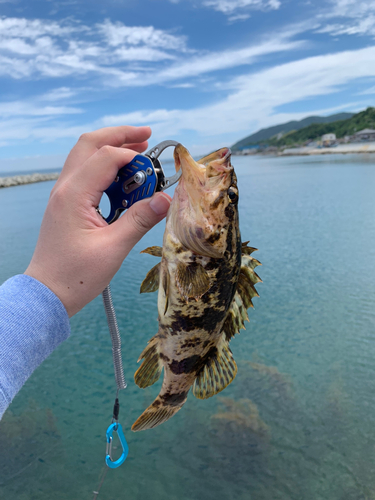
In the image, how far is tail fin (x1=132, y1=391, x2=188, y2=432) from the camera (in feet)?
9.61

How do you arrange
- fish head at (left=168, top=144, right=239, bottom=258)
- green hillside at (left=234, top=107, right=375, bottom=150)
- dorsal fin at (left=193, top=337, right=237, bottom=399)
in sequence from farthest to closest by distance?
green hillside at (left=234, top=107, right=375, bottom=150) → dorsal fin at (left=193, top=337, right=237, bottom=399) → fish head at (left=168, top=144, right=239, bottom=258)

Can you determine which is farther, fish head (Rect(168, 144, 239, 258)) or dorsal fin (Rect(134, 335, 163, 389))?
dorsal fin (Rect(134, 335, 163, 389))

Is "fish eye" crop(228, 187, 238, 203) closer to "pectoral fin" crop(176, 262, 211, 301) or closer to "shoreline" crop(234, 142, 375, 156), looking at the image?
"pectoral fin" crop(176, 262, 211, 301)

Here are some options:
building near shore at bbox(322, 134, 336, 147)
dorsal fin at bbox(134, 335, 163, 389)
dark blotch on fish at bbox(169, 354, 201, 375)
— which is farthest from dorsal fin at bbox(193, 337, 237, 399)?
building near shore at bbox(322, 134, 336, 147)

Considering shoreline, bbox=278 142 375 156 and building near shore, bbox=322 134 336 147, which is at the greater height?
building near shore, bbox=322 134 336 147

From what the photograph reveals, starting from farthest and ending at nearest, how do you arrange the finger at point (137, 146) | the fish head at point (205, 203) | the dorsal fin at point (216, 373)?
1. the finger at point (137, 146)
2. the dorsal fin at point (216, 373)
3. the fish head at point (205, 203)

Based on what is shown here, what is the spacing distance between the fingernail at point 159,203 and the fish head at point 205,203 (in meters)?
0.09

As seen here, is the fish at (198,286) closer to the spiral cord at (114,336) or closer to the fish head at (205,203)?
the fish head at (205,203)

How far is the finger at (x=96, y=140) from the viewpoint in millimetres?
2871

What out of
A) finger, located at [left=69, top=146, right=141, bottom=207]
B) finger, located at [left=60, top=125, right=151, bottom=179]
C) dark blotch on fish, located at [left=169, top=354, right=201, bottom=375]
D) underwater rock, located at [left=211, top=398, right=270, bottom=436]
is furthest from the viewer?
underwater rock, located at [left=211, top=398, right=270, bottom=436]

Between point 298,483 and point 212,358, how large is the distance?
6.15 meters

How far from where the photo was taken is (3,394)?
2.15 metres

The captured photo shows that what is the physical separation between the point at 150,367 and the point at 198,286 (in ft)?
2.90

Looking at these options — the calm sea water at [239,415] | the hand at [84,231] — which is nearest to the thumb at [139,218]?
the hand at [84,231]
